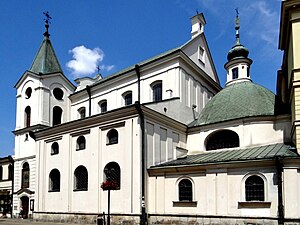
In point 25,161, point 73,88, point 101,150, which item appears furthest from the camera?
point 73,88

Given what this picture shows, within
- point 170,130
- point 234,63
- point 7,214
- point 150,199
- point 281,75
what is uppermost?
point 234,63

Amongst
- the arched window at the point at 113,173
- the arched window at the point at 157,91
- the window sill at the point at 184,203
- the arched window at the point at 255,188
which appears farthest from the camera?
the arched window at the point at 157,91

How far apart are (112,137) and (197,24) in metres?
13.5

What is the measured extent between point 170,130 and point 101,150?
15.8ft

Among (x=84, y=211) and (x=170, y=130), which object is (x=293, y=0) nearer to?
(x=170, y=130)

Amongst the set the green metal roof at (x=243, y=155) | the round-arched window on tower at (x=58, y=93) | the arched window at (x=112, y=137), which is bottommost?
the green metal roof at (x=243, y=155)

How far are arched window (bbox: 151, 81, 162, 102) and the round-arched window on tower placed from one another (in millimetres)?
12093

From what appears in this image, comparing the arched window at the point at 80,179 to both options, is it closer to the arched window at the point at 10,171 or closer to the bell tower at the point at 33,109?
the bell tower at the point at 33,109

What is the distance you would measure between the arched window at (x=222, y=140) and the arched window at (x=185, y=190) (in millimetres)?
4057

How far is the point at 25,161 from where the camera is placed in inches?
1326

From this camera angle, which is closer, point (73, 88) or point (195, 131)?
point (195, 131)

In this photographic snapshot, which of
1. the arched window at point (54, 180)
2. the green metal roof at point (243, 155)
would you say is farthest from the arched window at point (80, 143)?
the green metal roof at point (243, 155)

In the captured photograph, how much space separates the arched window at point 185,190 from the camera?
21.1m

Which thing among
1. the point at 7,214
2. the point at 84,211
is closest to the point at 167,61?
the point at 84,211
